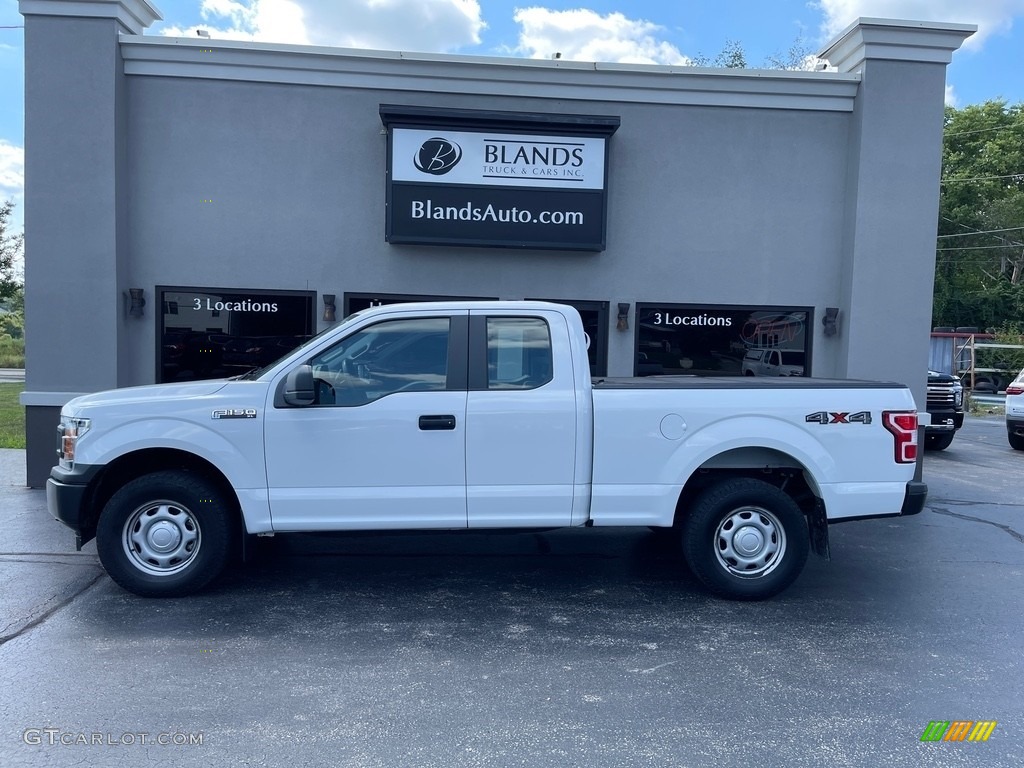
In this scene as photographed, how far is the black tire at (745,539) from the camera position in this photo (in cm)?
606

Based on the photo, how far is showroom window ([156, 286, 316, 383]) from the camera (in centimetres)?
1008

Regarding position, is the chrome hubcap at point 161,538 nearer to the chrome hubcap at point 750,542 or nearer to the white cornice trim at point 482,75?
the chrome hubcap at point 750,542

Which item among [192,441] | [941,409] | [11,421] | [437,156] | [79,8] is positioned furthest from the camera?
[11,421]

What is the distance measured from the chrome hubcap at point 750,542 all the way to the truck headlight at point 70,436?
4433 millimetres

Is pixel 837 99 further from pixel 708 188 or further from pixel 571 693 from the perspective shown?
pixel 571 693

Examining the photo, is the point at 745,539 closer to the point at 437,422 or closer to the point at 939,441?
the point at 437,422

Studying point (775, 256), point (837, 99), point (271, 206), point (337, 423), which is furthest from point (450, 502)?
point (837, 99)

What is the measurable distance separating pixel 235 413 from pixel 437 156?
5.19 meters

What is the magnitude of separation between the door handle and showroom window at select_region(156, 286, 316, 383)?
4766mm

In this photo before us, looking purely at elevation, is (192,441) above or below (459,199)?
below

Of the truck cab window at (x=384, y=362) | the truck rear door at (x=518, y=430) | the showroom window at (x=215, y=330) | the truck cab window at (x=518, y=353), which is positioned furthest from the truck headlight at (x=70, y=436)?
the showroom window at (x=215, y=330)

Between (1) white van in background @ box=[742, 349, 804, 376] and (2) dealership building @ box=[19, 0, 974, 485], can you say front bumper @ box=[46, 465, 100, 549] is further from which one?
(1) white van in background @ box=[742, 349, 804, 376]

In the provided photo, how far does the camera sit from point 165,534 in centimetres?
590

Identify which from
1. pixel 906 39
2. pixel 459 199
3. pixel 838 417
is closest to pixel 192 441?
pixel 838 417
